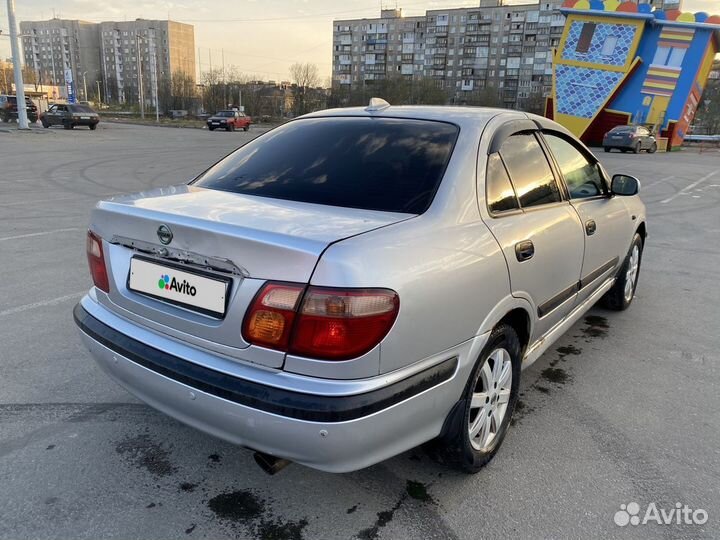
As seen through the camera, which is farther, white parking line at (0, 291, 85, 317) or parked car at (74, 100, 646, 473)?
white parking line at (0, 291, 85, 317)

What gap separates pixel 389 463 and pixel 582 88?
3660 cm

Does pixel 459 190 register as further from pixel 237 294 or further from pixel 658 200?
pixel 658 200

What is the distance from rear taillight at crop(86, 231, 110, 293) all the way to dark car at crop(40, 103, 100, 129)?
34.5 metres

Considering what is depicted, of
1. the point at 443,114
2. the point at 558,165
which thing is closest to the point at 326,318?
the point at 443,114

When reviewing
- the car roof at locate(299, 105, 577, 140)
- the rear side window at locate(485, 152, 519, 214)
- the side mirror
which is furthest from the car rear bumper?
the side mirror

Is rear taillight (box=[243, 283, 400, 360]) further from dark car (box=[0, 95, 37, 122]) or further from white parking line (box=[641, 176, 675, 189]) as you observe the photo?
dark car (box=[0, 95, 37, 122])

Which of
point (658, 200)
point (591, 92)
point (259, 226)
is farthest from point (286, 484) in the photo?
point (591, 92)

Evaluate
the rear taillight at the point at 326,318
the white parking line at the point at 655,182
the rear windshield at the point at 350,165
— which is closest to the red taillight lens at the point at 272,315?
the rear taillight at the point at 326,318

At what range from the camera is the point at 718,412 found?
3168 millimetres

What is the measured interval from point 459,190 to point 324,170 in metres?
0.70

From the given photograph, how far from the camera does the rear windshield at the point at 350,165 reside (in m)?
2.45

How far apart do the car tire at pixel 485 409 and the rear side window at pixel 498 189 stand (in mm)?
567

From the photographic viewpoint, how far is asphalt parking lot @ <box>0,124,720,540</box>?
2215mm

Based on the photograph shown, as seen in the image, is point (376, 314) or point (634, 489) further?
point (634, 489)
